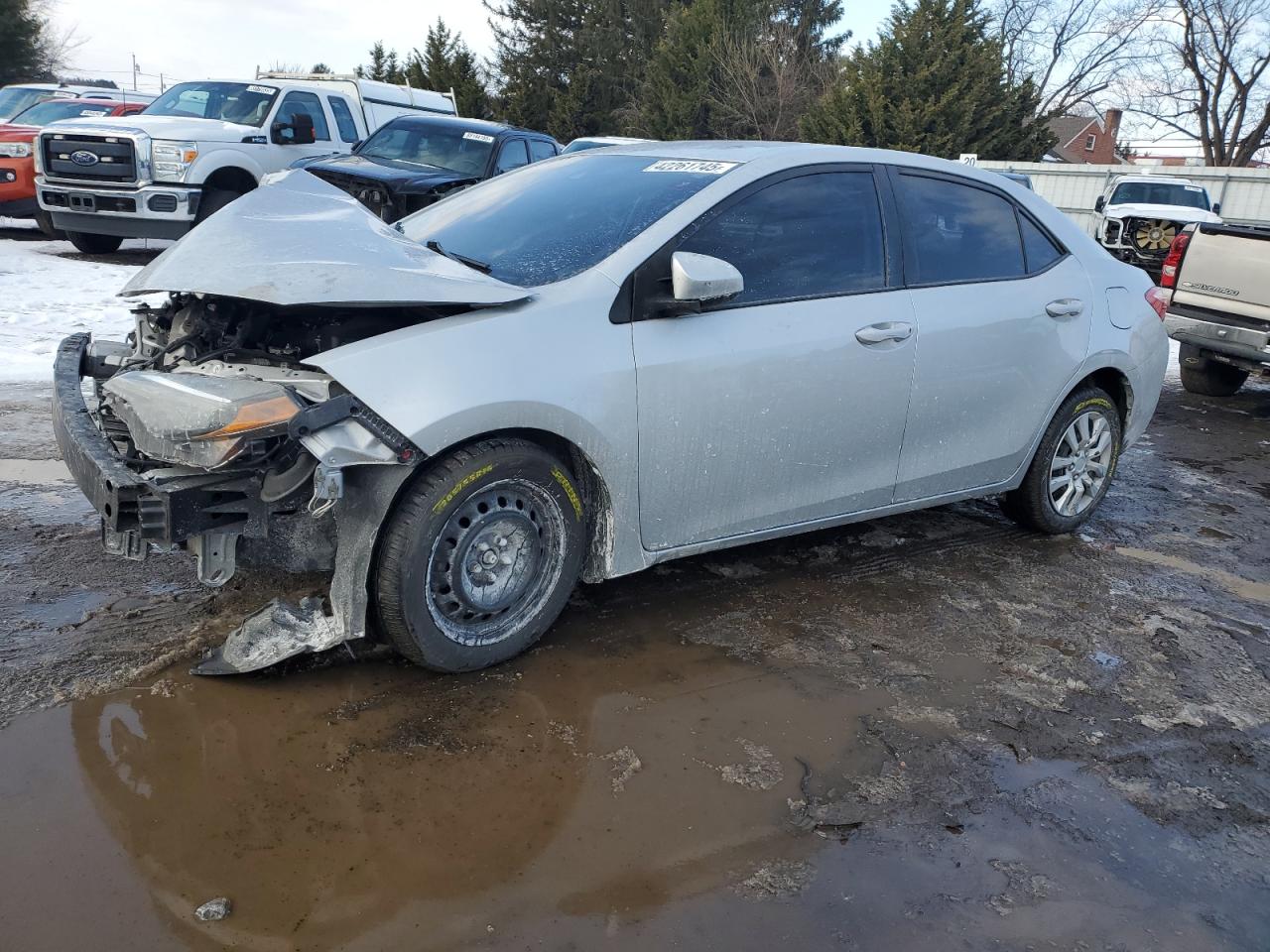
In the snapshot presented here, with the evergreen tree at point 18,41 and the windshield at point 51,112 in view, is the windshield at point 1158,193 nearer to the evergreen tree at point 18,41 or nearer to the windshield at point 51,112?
the windshield at point 51,112

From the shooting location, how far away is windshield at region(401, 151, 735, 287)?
149 inches

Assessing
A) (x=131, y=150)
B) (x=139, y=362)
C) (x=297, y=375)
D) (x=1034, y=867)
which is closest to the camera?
(x=1034, y=867)

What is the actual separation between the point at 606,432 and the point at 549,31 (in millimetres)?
40328

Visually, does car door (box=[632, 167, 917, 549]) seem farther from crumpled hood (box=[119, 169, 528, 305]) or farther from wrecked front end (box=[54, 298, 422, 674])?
wrecked front end (box=[54, 298, 422, 674])

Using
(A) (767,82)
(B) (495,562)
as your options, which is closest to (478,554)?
(B) (495,562)

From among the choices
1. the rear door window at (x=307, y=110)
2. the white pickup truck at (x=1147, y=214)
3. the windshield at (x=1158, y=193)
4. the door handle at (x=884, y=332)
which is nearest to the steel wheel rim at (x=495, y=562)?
the door handle at (x=884, y=332)

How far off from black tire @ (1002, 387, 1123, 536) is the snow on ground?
536cm

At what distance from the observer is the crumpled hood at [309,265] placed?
325 centimetres

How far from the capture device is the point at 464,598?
11.2 feet

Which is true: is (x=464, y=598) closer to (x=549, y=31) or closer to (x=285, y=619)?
(x=285, y=619)

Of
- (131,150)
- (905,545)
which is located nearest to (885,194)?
(905,545)

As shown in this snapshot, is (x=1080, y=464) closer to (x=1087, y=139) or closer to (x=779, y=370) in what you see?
(x=779, y=370)

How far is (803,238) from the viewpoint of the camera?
412 centimetres

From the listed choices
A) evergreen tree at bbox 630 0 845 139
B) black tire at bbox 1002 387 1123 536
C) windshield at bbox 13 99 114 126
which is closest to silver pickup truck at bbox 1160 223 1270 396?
black tire at bbox 1002 387 1123 536
